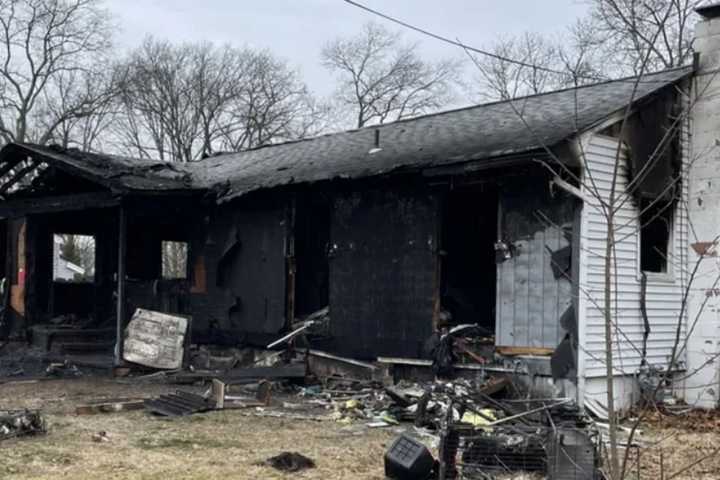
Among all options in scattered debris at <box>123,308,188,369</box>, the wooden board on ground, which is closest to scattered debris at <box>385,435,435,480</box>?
the wooden board on ground

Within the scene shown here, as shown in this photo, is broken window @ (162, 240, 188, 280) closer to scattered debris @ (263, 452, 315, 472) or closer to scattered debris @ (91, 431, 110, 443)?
scattered debris @ (91, 431, 110, 443)

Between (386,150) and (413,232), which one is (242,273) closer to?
(386,150)

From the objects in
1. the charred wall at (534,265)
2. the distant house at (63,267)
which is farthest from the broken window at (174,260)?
the charred wall at (534,265)

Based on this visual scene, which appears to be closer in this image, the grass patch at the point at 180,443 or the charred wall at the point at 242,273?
the grass patch at the point at 180,443

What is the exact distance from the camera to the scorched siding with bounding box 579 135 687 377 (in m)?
9.54

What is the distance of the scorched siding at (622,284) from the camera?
9539 millimetres

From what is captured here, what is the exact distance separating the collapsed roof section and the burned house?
5 centimetres

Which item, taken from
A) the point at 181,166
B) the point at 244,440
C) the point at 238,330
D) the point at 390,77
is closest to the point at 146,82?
the point at 390,77

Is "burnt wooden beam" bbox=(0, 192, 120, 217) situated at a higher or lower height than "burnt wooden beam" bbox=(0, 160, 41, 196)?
lower

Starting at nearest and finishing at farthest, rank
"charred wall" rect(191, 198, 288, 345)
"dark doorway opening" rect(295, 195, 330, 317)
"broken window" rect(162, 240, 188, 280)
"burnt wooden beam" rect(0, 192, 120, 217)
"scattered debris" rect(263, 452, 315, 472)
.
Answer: "scattered debris" rect(263, 452, 315, 472), "charred wall" rect(191, 198, 288, 345), "burnt wooden beam" rect(0, 192, 120, 217), "dark doorway opening" rect(295, 195, 330, 317), "broken window" rect(162, 240, 188, 280)

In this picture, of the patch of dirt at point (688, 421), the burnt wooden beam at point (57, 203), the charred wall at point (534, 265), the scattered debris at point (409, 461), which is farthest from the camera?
the burnt wooden beam at point (57, 203)

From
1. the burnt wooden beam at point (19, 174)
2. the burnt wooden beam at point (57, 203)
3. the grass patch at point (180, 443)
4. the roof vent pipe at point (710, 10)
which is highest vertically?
the roof vent pipe at point (710, 10)

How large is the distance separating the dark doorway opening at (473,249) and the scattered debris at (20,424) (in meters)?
6.49

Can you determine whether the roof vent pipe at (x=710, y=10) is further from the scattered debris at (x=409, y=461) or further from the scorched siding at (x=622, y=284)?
the scattered debris at (x=409, y=461)
